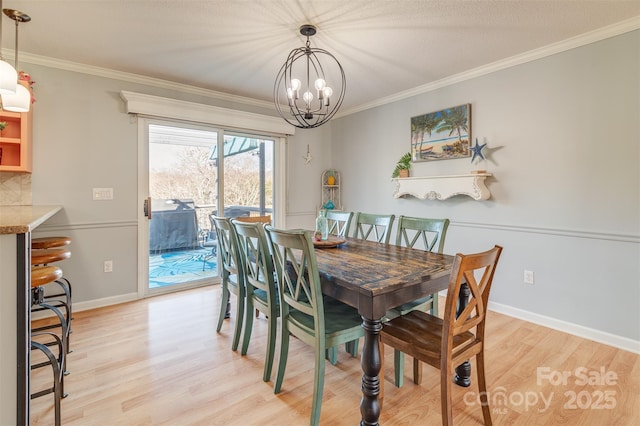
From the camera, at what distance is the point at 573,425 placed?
5.17 feet

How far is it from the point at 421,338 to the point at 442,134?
2.59 m

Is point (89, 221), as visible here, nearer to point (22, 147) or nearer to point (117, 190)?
point (117, 190)

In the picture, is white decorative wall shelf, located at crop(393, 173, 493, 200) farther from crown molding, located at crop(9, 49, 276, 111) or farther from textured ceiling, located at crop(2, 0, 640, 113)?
crown molding, located at crop(9, 49, 276, 111)

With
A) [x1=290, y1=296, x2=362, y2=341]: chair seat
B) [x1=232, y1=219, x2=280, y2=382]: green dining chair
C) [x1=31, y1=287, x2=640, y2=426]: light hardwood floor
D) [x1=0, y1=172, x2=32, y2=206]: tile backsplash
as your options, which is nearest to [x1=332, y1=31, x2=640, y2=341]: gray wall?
[x1=31, y1=287, x2=640, y2=426]: light hardwood floor

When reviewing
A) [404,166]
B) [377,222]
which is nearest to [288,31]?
[377,222]

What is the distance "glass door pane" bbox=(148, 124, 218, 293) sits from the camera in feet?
11.5

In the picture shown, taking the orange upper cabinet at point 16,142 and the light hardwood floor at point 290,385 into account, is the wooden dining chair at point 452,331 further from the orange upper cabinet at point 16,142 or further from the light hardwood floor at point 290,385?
the orange upper cabinet at point 16,142

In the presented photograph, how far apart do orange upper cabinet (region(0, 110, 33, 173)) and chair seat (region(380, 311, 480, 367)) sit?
3217 mm

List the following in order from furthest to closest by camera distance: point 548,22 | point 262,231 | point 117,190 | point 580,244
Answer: point 117,190 < point 580,244 < point 548,22 < point 262,231

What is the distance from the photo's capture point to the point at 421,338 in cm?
150

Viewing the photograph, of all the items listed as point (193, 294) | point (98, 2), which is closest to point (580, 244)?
point (193, 294)

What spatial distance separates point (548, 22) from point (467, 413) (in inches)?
108

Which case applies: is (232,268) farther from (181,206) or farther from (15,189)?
(15,189)

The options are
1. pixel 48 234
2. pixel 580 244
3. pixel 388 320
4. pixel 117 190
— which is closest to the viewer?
pixel 388 320
